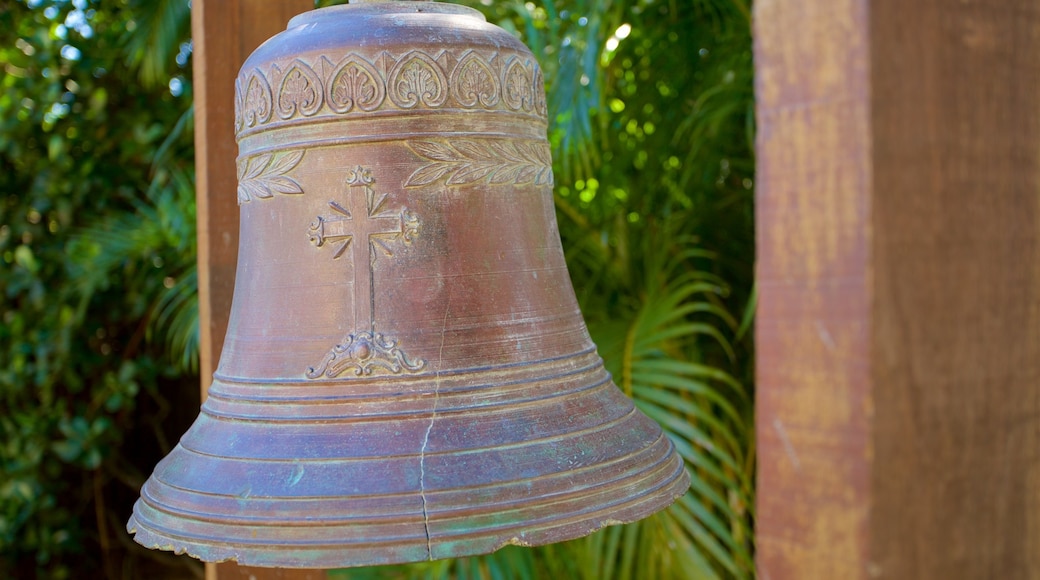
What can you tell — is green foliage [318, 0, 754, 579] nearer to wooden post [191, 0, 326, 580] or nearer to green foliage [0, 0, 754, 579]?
green foliage [0, 0, 754, 579]

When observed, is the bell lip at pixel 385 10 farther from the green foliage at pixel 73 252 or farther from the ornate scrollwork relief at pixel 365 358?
the green foliage at pixel 73 252

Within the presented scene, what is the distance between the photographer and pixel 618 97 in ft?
8.74

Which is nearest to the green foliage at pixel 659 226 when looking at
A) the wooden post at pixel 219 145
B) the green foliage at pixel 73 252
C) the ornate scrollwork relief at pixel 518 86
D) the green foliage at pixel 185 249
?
the green foliage at pixel 185 249

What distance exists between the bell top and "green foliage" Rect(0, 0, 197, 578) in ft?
6.07

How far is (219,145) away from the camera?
1546 millimetres

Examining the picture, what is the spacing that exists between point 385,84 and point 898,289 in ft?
2.28

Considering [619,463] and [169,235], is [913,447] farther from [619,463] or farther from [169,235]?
[169,235]

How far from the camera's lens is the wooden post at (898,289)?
18.8 inches

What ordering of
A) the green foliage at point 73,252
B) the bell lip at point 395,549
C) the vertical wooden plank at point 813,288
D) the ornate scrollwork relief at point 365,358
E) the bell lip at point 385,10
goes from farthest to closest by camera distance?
the green foliage at point 73,252 → the bell lip at point 385,10 → the ornate scrollwork relief at point 365,358 → the bell lip at point 395,549 → the vertical wooden plank at point 813,288

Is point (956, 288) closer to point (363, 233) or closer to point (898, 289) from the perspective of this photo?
point (898, 289)

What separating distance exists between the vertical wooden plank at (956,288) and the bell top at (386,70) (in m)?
0.65

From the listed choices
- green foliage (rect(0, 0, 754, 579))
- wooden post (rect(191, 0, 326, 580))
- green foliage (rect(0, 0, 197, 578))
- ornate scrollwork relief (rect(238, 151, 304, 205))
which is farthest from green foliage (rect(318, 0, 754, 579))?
green foliage (rect(0, 0, 197, 578))

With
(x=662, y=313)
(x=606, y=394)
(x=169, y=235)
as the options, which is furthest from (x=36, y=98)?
(x=606, y=394)

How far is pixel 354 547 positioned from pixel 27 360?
2586 millimetres
